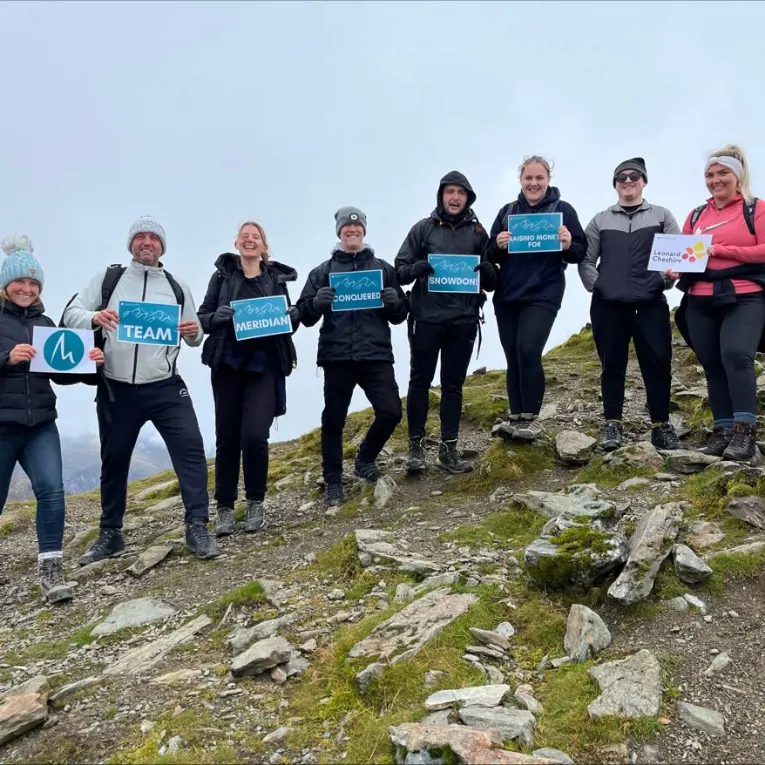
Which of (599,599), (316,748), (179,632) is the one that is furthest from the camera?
(179,632)

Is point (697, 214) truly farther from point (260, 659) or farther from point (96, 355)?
point (96, 355)

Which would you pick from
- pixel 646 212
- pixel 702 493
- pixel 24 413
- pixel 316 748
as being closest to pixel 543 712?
pixel 316 748

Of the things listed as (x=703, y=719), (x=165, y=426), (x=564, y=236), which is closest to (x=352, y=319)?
(x=165, y=426)

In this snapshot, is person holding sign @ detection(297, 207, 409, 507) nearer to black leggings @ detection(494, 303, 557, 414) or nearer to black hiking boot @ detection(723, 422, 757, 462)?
black leggings @ detection(494, 303, 557, 414)

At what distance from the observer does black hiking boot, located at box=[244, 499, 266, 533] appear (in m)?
9.51

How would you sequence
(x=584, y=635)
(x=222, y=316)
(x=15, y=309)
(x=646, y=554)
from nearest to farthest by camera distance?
(x=584, y=635), (x=646, y=554), (x=15, y=309), (x=222, y=316)

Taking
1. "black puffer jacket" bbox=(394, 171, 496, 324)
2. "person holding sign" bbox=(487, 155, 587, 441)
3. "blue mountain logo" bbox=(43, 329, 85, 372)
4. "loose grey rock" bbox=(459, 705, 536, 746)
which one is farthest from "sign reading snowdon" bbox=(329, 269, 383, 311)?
"loose grey rock" bbox=(459, 705, 536, 746)

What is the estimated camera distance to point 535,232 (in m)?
9.39

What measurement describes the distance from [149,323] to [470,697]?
629 centimetres

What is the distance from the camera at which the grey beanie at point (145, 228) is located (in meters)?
8.66

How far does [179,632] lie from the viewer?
624 cm

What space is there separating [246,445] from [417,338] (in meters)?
3.01

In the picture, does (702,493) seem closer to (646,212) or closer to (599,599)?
(599,599)

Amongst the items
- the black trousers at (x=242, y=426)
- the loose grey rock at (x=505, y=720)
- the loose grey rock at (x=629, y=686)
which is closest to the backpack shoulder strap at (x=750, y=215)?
the loose grey rock at (x=629, y=686)
